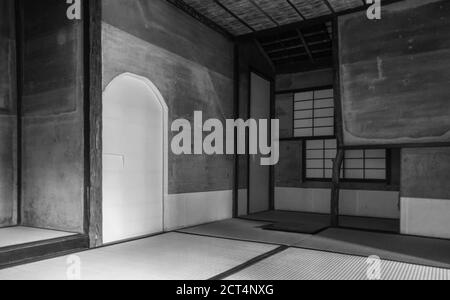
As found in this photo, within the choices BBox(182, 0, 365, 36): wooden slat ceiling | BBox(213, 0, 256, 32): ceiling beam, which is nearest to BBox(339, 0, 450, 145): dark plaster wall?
BBox(182, 0, 365, 36): wooden slat ceiling

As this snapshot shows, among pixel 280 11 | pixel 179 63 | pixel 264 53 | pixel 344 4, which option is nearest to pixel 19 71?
pixel 179 63

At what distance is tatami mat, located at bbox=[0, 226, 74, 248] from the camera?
3755 millimetres

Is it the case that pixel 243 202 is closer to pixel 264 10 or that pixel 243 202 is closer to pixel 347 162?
pixel 347 162

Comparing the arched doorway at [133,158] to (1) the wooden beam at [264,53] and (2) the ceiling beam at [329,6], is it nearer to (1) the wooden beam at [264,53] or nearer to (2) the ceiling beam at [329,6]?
(2) the ceiling beam at [329,6]

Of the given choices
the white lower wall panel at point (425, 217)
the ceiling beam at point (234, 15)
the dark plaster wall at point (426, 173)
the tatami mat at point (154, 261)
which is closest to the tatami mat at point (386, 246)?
the white lower wall panel at point (425, 217)

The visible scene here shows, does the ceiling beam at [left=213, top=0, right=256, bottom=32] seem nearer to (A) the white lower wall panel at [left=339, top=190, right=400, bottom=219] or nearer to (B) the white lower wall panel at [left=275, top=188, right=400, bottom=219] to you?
(B) the white lower wall panel at [left=275, top=188, right=400, bottom=219]

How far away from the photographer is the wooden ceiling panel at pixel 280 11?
571 cm

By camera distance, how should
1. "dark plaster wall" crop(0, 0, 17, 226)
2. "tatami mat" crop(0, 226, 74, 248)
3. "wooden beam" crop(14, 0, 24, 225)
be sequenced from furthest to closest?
"wooden beam" crop(14, 0, 24, 225)
"dark plaster wall" crop(0, 0, 17, 226)
"tatami mat" crop(0, 226, 74, 248)

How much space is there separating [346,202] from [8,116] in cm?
674

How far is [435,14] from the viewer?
16.6ft

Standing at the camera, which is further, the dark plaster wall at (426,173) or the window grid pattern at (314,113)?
the window grid pattern at (314,113)

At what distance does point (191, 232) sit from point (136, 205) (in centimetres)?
101
